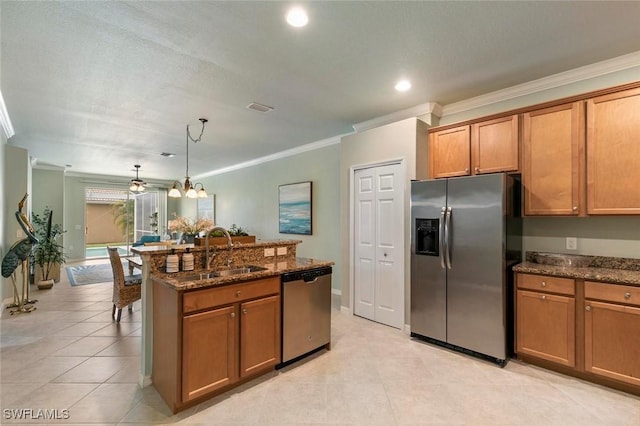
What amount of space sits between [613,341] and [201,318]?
3164mm

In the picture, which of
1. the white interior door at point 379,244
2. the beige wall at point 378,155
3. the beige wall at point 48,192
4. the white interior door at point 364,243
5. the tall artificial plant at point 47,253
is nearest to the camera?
the beige wall at point 378,155

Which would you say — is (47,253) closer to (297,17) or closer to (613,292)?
(297,17)

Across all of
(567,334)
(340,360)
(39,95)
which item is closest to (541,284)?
(567,334)

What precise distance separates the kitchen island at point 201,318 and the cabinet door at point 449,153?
1.95m

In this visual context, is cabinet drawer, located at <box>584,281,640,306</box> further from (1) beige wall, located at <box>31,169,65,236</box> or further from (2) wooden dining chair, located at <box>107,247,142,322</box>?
(1) beige wall, located at <box>31,169,65,236</box>

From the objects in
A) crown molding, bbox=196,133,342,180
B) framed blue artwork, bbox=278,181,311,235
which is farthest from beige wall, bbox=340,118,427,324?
framed blue artwork, bbox=278,181,311,235

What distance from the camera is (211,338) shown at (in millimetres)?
2154

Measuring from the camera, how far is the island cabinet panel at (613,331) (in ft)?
7.27

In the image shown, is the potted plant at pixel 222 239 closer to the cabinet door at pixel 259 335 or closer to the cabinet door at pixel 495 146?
the cabinet door at pixel 259 335

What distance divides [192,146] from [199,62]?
129 inches

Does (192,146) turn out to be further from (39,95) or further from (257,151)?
(39,95)

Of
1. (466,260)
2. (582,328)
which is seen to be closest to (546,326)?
(582,328)

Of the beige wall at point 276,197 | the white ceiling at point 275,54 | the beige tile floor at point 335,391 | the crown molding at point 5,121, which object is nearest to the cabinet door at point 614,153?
the white ceiling at point 275,54

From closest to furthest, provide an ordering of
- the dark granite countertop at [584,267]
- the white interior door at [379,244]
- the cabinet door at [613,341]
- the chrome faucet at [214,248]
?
the cabinet door at [613,341] → the dark granite countertop at [584,267] → the chrome faucet at [214,248] → the white interior door at [379,244]
